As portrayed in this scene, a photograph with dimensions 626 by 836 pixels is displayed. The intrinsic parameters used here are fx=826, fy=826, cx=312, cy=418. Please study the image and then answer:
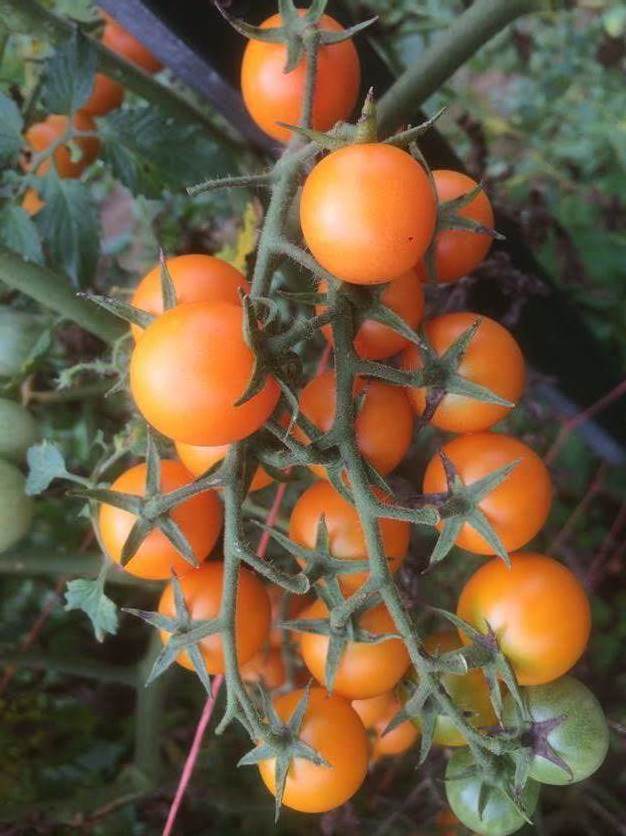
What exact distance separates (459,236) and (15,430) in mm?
471

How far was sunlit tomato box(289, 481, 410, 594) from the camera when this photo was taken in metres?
0.58

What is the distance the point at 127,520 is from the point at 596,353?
0.73 metres

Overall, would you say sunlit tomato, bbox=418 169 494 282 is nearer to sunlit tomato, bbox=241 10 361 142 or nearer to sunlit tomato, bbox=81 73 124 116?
sunlit tomato, bbox=241 10 361 142

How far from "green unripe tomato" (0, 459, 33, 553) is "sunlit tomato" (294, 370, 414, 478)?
34cm

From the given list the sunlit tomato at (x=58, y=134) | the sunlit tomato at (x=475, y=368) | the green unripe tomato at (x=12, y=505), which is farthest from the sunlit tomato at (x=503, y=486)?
the sunlit tomato at (x=58, y=134)

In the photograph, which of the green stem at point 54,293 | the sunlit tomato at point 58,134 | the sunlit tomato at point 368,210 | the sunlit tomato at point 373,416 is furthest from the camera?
the sunlit tomato at point 58,134

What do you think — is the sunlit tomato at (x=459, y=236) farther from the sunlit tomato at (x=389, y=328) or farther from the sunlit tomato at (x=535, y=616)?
the sunlit tomato at (x=535, y=616)

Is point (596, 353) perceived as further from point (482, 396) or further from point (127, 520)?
point (127, 520)

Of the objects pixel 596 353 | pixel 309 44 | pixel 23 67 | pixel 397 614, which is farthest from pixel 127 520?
pixel 596 353

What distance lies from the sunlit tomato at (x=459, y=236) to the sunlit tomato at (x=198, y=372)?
22cm

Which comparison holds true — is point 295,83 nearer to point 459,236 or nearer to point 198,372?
point 459,236

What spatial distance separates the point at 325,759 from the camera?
57cm

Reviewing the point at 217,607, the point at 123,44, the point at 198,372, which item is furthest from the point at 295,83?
the point at 123,44

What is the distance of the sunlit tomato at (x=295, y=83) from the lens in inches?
23.8
